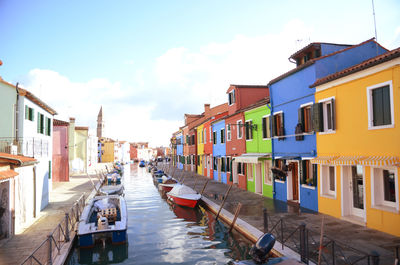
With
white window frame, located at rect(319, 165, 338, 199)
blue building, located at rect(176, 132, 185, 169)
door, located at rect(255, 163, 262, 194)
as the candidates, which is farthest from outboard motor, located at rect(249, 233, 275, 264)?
blue building, located at rect(176, 132, 185, 169)

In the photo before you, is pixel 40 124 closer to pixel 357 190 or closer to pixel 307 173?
pixel 307 173

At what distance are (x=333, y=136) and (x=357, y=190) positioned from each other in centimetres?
241

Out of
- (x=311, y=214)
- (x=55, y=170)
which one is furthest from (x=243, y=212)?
(x=55, y=170)

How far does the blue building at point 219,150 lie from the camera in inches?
1041

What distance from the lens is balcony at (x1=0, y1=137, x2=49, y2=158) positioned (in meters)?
13.1

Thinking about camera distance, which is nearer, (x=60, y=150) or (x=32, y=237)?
(x=32, y=237)

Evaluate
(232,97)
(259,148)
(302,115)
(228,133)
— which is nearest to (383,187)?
(302,115)

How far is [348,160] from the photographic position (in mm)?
10508

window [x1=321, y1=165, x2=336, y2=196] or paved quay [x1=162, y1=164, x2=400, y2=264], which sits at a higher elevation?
window [x1=321, y1=165, x2=336, y2=196]

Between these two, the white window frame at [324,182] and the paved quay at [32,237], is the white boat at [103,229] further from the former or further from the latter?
the white window frame at [324,182]

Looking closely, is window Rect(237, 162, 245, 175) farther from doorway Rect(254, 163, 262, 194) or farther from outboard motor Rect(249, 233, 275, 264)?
outboard motor Rect(249, 233, 275, 264)

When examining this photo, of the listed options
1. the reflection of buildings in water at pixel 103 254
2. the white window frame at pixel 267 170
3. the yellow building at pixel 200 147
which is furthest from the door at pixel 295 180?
the yellow building at pixel 200 147

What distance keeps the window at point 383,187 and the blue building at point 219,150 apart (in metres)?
16.2

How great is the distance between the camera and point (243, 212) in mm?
14086
